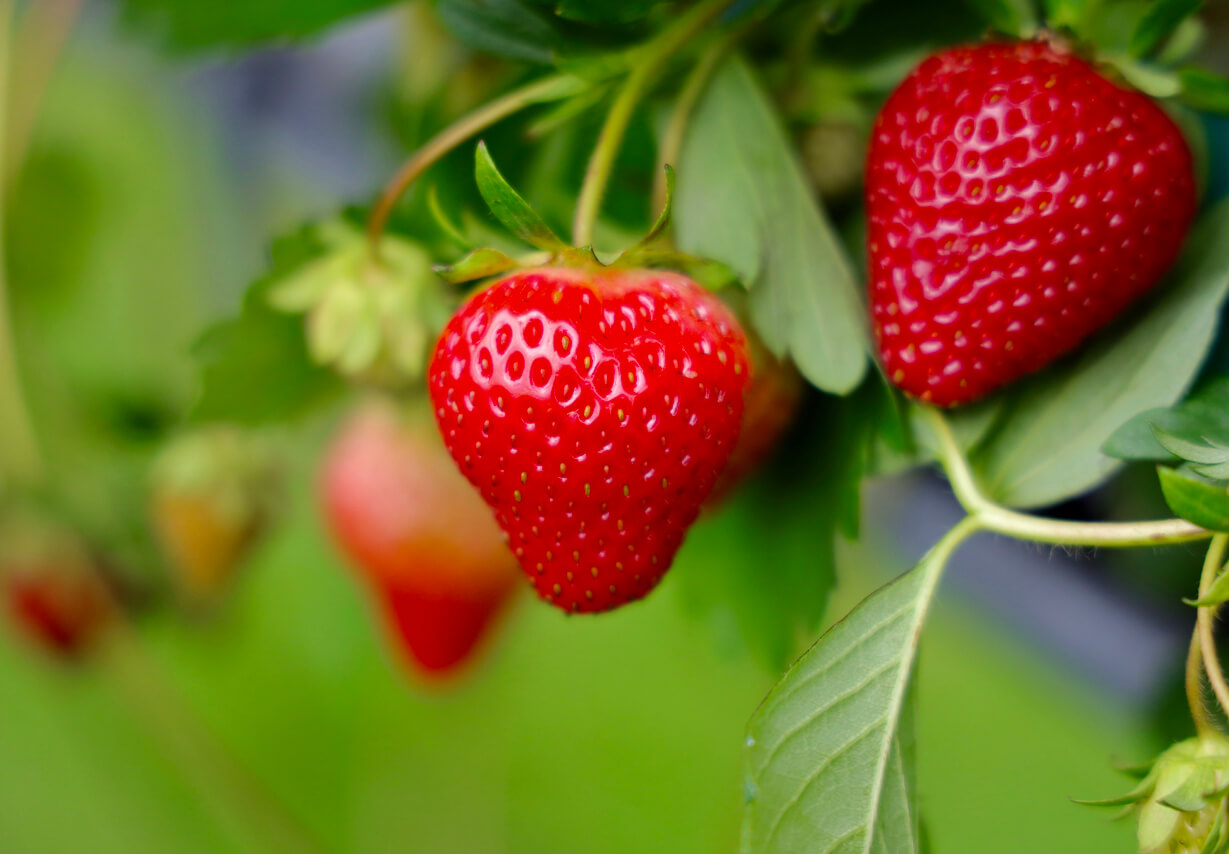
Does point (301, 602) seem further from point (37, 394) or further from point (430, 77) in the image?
point (430, 77)

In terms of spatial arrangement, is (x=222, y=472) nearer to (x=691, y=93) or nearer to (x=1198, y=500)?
(x=691, y=93)

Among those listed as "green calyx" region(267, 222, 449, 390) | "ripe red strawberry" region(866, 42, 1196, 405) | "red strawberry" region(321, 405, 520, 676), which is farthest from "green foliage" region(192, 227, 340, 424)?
"ripe red strawberry" region(866, 42, 1196, 405)

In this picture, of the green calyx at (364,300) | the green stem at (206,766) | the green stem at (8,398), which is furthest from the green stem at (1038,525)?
the green stem at (206,766)

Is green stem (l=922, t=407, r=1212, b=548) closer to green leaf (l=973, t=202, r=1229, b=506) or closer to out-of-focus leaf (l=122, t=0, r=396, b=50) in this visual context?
green leaf (l=973, t=202, r=1229, b=506)

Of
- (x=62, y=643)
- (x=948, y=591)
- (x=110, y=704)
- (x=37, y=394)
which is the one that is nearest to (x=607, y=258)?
(x=948, y=591)

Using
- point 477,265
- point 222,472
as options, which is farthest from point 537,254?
point 222,472

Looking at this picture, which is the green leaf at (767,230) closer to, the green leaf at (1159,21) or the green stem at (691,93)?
the green stem at (691,93)
